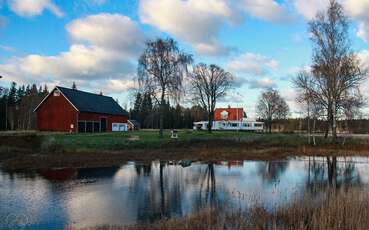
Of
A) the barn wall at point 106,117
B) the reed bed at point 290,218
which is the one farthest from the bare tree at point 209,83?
the reed bed at point 290,218

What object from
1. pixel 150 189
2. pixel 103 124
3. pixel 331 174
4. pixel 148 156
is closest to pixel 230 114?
pixel 103 124

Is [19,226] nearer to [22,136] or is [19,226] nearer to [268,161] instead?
[268,161]

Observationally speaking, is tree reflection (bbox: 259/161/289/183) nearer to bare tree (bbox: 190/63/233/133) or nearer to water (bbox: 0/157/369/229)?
water (bbox: 0/157/369/229)

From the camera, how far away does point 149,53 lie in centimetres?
4244

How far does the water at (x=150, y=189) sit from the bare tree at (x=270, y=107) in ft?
205

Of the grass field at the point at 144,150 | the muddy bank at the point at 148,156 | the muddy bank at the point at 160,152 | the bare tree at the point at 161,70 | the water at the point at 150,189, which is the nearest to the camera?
the water at the point at 150,189

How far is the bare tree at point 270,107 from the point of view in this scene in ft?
291

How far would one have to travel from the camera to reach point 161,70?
42.6 m

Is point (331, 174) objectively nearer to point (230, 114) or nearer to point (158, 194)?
point (158, 194)

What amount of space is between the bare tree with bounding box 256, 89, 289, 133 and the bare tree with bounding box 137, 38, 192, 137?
161 feet

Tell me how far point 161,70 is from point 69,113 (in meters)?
18.3

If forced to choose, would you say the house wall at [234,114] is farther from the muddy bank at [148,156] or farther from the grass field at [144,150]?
the muddy bank at [148,156]

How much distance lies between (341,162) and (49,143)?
2335 centimetres

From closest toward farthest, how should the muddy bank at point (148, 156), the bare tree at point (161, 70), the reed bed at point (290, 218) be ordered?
1. the reed bed at point (290, 218)
2. the muddy bank at point (148, 156)
3. the bare tree at point (161, 70)
